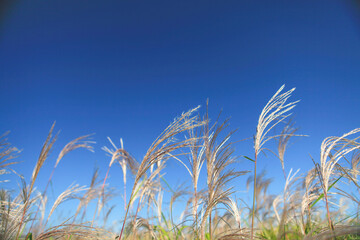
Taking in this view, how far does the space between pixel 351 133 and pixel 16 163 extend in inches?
192

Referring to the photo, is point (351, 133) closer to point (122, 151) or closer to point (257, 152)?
point (257, 152)

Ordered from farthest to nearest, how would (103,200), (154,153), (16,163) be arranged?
1. (103,200)
2. (16,163)
3. (154,153)

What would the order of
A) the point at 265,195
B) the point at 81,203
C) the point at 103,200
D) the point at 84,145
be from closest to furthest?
the point at 84,145, the point at 81,203, the point at 103,200, the point at 265,195

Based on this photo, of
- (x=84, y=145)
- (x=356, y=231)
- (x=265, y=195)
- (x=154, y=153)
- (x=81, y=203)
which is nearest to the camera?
(x=356, y=231)

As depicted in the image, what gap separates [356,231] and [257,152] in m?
1.00

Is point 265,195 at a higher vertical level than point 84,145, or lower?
lower

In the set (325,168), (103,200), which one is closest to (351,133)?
(325,168)

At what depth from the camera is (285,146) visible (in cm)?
543

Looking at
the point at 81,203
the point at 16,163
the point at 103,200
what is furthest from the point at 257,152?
the point at 103,200

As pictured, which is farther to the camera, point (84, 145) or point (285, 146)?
point (285, 146)

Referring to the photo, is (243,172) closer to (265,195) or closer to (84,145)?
(84,145)

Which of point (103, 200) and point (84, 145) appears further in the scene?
point (103, 200)

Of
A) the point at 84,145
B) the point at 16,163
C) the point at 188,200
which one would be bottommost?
the point at 188,200

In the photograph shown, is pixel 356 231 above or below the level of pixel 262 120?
below
